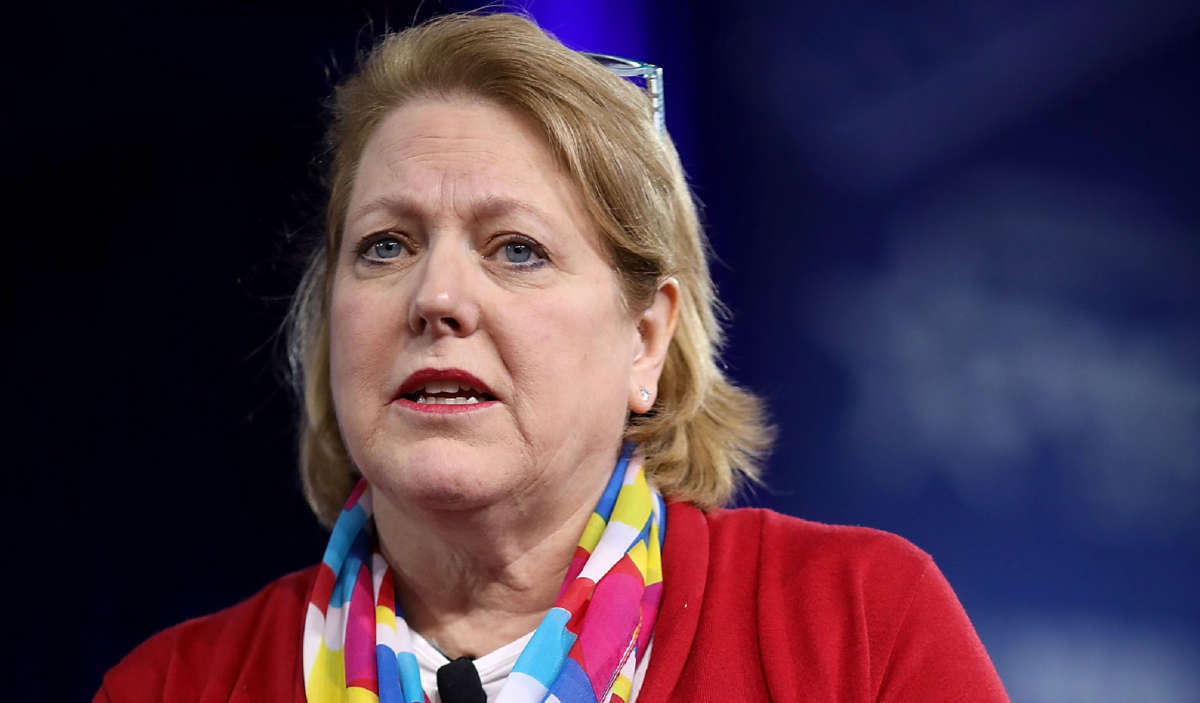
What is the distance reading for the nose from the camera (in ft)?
→ 4.74

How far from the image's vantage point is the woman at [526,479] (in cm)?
147

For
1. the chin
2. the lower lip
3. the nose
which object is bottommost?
the chin

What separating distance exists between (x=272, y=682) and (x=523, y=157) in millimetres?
787

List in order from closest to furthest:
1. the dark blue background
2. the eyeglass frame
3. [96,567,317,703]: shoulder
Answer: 1. [96,567,317,703]: shoulder
2. the eyeglass frame
3. the dark blue background

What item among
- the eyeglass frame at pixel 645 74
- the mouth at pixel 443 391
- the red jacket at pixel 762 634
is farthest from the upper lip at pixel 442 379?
the eyeglass frame at pixel 645 74

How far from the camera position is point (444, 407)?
1.46 m

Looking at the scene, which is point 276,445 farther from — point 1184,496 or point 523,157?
point 1184,496

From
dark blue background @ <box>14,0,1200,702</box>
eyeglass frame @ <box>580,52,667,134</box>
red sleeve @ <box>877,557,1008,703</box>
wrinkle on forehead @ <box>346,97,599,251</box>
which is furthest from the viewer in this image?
dark blue background @ <box>14,0,1200,702</box>

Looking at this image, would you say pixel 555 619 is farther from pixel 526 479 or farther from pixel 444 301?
pixel 444 301

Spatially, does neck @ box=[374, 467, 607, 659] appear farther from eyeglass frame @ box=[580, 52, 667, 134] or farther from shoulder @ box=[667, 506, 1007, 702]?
eyeglass frame @ box=[580, 52, 667, 134]

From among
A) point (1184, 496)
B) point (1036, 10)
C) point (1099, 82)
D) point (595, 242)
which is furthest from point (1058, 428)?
point (595, 242)

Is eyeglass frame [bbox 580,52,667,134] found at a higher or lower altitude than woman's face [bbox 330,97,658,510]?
higher

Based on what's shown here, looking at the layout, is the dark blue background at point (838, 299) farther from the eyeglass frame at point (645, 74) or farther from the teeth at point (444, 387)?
the teeth at point (444, 387)

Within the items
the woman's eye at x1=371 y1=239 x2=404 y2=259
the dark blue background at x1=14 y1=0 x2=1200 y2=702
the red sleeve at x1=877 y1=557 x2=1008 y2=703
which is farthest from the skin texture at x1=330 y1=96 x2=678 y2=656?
the dark blue background at x1=14 y1=0 x2=1200 y2=702
